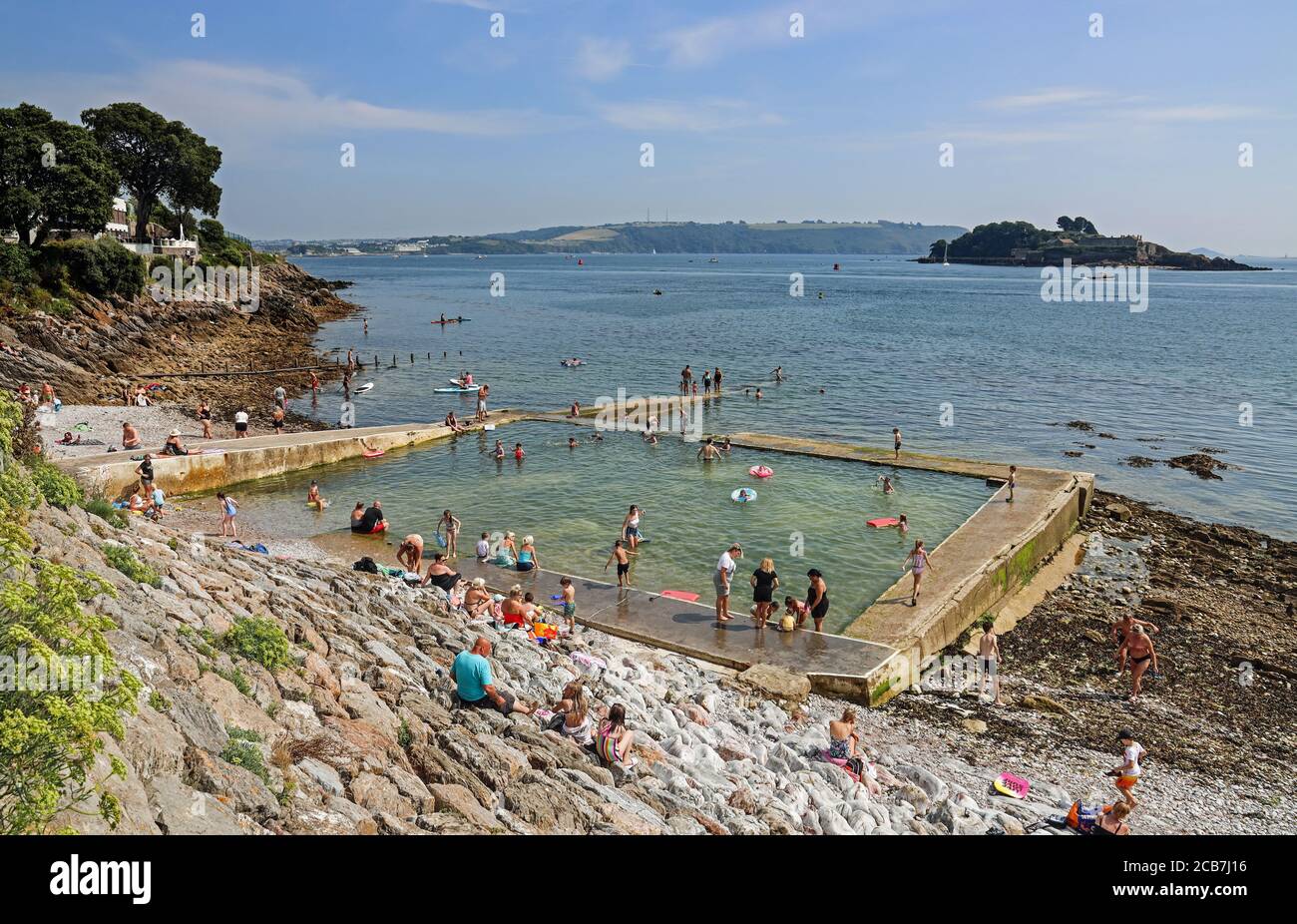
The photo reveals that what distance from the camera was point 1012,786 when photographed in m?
12.6

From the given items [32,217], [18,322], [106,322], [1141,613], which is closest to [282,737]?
[1141,613]

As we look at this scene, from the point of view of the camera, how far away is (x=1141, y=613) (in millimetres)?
20500

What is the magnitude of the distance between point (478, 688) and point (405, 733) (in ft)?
4.84

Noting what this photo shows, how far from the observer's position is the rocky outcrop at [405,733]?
24.7 feet

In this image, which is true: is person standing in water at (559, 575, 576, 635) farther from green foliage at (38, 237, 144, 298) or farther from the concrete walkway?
green foliage at (38, 237, 144, 298)

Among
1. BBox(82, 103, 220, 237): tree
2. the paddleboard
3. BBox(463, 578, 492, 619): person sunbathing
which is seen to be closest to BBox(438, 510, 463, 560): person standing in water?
BBox(463, 578, 492, 619): person sunbathing

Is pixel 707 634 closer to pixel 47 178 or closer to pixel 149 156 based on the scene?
pixel 47 178

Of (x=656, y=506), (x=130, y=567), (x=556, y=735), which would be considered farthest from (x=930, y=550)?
(x=130, y=567)

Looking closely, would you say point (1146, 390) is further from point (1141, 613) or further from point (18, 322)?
point (18, 322)

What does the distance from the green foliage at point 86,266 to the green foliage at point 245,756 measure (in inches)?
2125

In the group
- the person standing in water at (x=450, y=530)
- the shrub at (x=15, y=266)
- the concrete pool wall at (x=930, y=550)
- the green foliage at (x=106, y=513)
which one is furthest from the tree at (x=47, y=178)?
the green foliage at (x=106, y=513)

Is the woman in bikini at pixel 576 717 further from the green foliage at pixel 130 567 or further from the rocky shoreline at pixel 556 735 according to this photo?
the green foliage at pixel 130 567

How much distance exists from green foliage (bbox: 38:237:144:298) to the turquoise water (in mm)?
32702

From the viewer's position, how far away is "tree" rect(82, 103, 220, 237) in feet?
245
